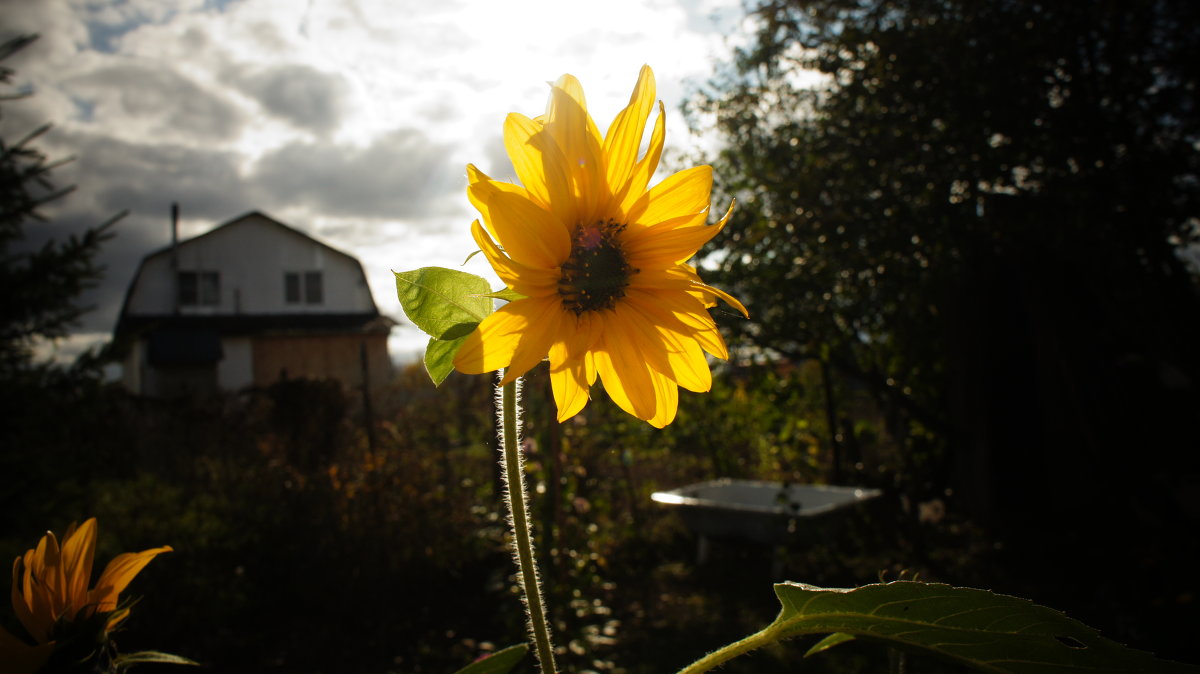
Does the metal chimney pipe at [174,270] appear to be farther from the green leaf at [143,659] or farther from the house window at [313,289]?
the green leaf at [143,659]

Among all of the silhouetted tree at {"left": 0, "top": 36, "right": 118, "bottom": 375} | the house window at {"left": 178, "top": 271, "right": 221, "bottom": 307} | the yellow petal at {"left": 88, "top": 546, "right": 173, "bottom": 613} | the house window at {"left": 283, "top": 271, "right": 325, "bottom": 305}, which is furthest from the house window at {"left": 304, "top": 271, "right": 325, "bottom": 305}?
the yellow petal at {"left": 88, "top": 546, "right": 173, "bottom": 613}

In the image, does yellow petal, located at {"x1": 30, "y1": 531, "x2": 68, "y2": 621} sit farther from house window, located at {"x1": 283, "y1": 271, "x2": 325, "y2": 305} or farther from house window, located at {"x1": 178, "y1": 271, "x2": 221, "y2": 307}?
house window, located at {"x1": 283, "y1": 271, "x2": 325, "y2": 305}

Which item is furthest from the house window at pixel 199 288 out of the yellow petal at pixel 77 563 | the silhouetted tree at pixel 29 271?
the yellow petal at pixel 77 563

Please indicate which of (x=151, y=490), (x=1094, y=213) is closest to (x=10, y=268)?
A: (x=151, y=490)

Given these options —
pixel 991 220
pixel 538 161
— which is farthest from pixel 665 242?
pixel 991 220

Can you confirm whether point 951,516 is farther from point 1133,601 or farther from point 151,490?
point 151,490
